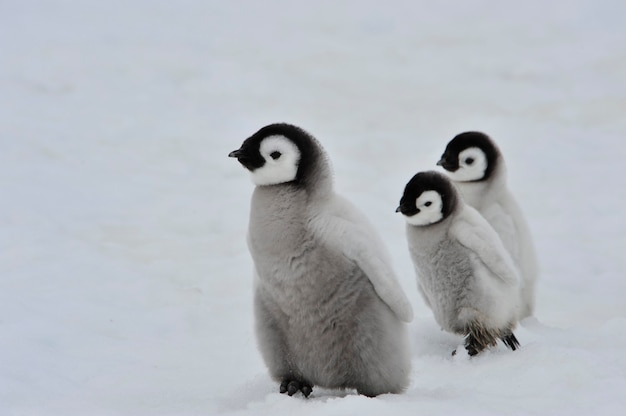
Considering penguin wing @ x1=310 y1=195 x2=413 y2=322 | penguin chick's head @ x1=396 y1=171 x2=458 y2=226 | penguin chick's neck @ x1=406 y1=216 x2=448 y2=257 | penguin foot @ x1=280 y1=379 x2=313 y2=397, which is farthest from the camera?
penguin chick's neck @ x1=406 y1=216 x2=448 y2=257

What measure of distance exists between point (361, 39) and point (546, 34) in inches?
116

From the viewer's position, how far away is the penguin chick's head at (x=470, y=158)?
20.2 ft

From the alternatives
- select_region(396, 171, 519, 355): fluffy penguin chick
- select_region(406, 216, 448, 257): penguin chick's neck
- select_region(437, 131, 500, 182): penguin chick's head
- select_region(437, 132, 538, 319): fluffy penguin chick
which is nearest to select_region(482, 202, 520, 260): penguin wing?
select_region(437, 132, 538, 319): fluffy penguin chick

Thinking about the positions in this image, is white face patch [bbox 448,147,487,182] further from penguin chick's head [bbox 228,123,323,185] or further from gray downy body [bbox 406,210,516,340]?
penguin chick's head [bbox 228,123,323,185]

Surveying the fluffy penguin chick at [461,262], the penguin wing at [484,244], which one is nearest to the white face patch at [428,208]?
the fluffy penguin chick at [461,262]

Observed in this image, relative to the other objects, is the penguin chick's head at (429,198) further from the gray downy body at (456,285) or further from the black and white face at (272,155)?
the black and white face at (272,155)

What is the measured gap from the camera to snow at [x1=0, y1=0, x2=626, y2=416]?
4.22 m

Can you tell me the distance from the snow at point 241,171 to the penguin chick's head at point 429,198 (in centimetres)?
76

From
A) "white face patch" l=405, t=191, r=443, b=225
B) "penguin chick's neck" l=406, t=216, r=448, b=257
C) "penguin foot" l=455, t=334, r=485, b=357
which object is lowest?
"penguin foot" l=455, t=334, r=485, b=357

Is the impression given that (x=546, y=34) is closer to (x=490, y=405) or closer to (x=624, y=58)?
(x=624, y=58)

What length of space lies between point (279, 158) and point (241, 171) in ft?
21.5

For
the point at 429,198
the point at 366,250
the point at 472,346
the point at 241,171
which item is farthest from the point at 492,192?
the point at 241,171

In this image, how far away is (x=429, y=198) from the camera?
5.05m

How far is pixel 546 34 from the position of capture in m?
14.6
